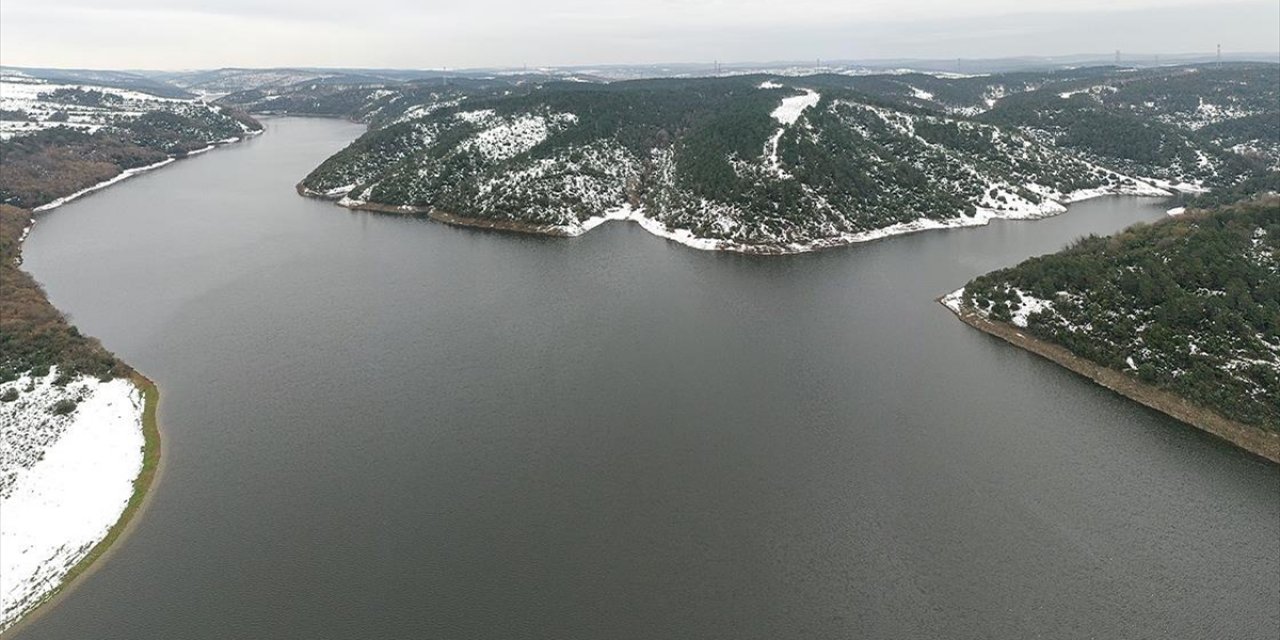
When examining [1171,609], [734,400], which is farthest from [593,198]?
[1171,609]

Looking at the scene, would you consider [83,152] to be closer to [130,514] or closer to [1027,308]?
[130,514]

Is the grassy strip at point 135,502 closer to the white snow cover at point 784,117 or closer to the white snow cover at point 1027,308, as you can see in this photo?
the white snow cover at point 1027,308

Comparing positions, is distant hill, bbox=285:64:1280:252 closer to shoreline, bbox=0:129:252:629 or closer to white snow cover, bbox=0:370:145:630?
shoreline, bbox=0:129:252:629

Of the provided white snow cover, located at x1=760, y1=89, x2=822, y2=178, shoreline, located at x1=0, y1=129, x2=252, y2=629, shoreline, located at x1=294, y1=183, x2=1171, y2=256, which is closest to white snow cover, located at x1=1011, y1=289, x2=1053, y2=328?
shoreline, located at x1=294, y1=183, x2=1171, y2=256

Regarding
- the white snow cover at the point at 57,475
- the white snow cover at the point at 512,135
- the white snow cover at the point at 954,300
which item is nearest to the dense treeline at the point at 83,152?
the white snow cover at the point at 512,135

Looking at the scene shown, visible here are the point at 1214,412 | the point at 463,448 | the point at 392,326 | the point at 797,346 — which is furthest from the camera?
the point at 392,326

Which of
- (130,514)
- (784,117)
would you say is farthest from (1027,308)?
(784,117)

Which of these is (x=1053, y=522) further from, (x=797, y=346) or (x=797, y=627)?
(x=797, y=346)
